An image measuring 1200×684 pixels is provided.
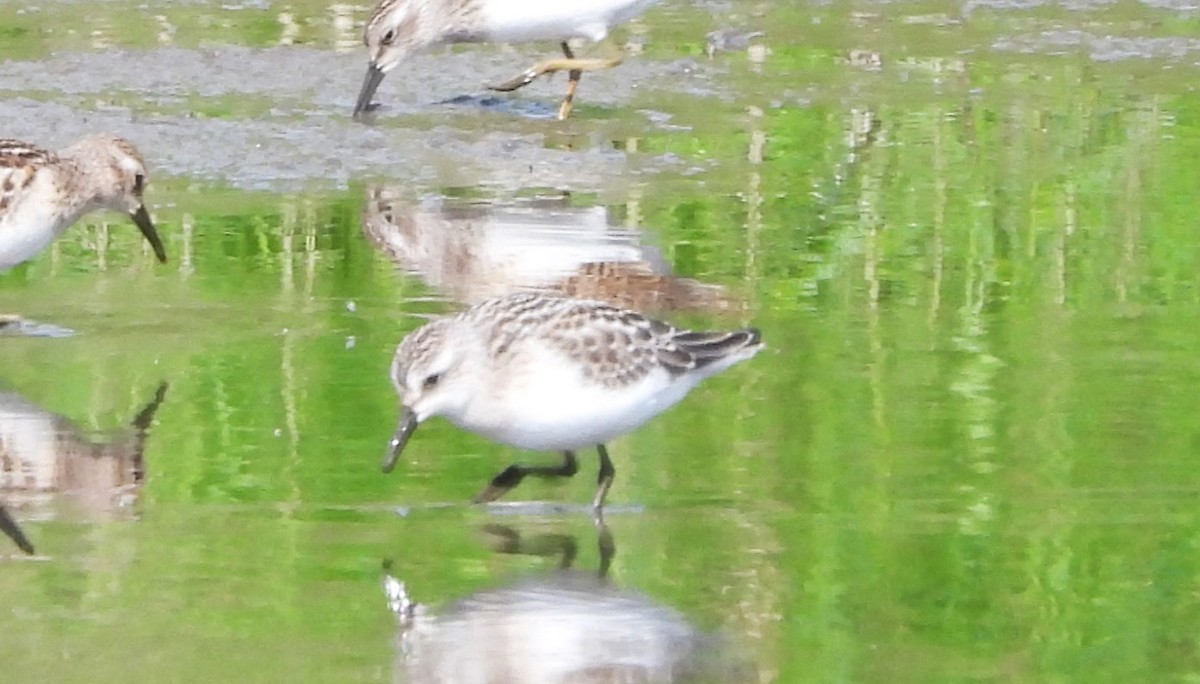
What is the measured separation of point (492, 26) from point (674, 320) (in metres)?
4.28

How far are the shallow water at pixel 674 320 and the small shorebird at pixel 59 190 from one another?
0.81 ft

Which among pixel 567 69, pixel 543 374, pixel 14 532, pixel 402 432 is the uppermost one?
pixel 567 69

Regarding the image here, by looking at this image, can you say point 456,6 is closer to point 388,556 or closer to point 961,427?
point 961,427

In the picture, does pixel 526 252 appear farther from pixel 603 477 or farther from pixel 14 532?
pixel 14 532

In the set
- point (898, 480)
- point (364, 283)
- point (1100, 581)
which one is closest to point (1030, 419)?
point (898, 480)

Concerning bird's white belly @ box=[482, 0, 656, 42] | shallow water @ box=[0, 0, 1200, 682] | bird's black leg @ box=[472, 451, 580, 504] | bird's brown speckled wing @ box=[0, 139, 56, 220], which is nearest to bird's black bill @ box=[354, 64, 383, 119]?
shallow water @ box=[0, 0, 1200, 682]

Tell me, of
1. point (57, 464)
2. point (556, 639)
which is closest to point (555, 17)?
point (57, 464)

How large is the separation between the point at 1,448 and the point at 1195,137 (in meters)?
6.34

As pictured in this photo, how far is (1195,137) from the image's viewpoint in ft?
36.6

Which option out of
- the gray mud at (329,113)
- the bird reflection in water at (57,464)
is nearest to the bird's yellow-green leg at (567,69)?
the gray mud at (329,113)

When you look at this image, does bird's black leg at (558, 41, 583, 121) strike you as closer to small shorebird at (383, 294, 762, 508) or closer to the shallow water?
the shallow water

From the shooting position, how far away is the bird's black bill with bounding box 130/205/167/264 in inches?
345

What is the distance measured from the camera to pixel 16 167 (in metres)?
8.25

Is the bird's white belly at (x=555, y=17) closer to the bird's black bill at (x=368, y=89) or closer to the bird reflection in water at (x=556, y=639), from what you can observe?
the bird's black bill at (x=368, y=89)
